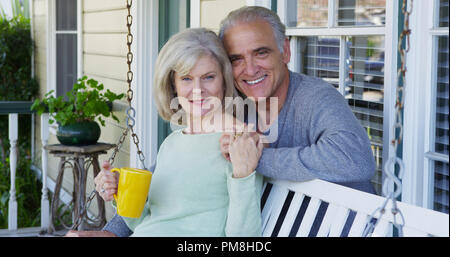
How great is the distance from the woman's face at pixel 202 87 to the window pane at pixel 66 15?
464 cm

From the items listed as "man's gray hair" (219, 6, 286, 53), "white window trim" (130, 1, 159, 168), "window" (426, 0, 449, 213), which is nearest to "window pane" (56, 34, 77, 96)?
"white window trim" (130, 1, 159, 168)

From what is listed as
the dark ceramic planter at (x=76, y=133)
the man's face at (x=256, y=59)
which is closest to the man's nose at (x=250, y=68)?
the man's face at (x=256, y=59)

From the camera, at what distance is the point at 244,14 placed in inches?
84.5

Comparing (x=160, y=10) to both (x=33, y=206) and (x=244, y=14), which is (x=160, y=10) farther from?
(x=33, y=206)

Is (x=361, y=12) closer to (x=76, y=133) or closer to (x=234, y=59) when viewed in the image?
(x=234, y=59)

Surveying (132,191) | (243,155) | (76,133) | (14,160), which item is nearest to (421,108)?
(243,155)

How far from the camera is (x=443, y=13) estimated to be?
208 cm

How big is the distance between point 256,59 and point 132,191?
649 mm

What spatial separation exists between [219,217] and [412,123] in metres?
0.81

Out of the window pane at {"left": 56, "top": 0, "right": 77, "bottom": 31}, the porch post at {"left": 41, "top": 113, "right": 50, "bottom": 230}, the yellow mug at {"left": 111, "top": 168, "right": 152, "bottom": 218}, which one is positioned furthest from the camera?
the window pane at {"left": 56, "top": 0, "right": 77, "bottom": 31}

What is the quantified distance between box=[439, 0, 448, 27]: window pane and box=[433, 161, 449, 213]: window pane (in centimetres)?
49

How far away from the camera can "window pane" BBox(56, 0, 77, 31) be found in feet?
20.9

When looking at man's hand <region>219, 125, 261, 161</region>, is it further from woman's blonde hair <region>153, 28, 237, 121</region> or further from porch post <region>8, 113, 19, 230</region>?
porch post <region>8, 113, 19, 230</region>
